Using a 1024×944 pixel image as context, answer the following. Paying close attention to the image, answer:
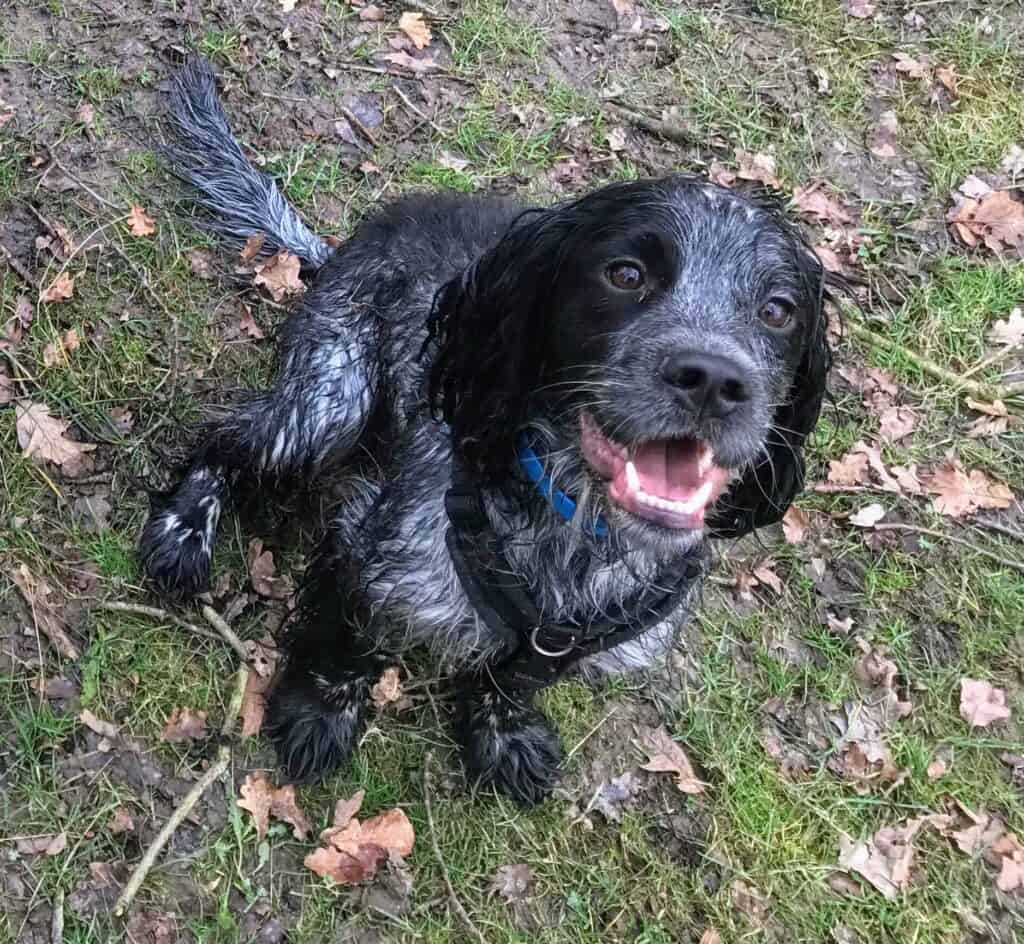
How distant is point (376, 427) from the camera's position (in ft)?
13.0

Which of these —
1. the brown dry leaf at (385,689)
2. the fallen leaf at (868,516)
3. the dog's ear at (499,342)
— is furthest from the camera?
the fallen leaf at (868,516)

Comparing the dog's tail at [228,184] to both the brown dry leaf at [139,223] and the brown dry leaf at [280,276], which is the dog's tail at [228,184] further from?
the brown dry leaf at [139,223]

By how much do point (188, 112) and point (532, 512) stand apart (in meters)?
2.89

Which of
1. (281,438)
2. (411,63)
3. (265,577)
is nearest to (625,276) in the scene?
(281,438)

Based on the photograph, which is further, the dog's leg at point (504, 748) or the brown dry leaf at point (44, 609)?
the dog's leg at point (504, 748)

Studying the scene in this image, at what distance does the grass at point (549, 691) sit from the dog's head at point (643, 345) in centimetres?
174

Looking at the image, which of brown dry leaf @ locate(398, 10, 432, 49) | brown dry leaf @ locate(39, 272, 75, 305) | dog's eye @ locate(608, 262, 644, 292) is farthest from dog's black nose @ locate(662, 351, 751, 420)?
brown dry leaf @ locate(398, 10, 432, 49)

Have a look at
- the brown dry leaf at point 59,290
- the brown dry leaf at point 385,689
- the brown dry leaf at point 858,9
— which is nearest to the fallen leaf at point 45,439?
the brown dry leaf at point 59,290

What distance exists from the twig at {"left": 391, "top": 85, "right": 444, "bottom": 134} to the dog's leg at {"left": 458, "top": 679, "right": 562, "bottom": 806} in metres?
3.17

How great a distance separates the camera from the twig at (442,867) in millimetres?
3797

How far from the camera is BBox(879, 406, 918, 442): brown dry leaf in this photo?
536cm

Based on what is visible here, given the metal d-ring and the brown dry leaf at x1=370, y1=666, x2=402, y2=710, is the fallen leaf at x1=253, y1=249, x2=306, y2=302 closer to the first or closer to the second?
the brown dry leaf at x1=370, y1=666, x2=402, y2=710

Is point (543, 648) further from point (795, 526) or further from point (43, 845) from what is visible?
point (795, 526)

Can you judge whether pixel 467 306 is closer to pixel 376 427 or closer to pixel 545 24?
pixel 376 427
